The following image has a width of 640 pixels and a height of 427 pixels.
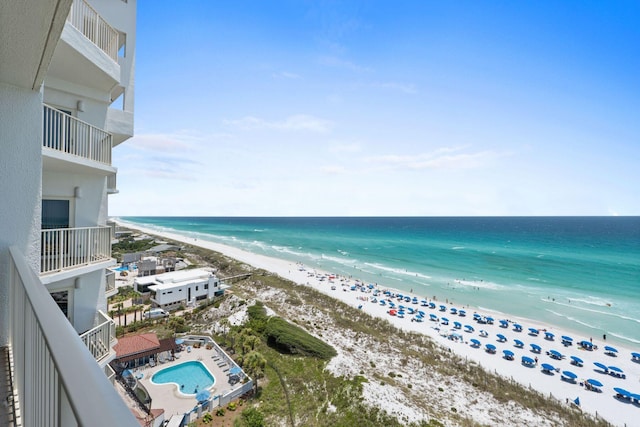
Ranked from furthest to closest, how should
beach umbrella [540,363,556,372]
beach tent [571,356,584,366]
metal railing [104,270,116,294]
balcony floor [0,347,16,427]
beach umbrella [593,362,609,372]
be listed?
beach tent [571,356,584,366], beach umbrella [593,362,609,372], beach umbrella [540,363,556,372], metal railing [104,270,116,294], balcony floor [0,347,16,427]

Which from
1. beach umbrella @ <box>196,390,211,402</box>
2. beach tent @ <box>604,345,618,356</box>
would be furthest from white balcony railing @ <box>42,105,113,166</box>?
beach tent @ <box>604,345,618,356</box>

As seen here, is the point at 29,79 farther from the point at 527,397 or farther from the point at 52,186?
the point at 527,397

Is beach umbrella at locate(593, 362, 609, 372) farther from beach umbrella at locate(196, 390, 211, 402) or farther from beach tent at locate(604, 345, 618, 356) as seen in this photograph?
beach umbrella at locate(196, 390, 211, 402)

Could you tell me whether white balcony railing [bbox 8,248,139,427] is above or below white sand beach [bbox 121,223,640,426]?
above

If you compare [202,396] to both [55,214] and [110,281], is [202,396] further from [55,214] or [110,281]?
[55,214]

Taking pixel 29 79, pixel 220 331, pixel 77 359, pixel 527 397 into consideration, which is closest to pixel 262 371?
pixel 220 331

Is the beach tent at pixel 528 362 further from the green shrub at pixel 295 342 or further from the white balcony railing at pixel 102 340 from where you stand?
the white balcony railing at pixel 102 340

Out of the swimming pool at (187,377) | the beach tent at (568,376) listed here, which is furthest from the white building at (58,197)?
the beach tent at (568,376)
